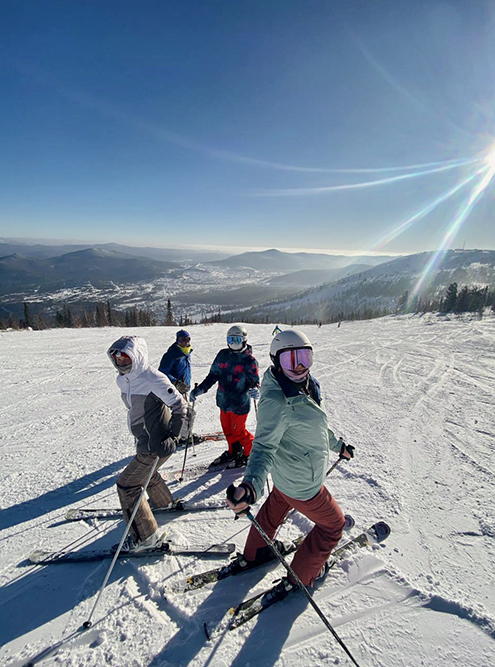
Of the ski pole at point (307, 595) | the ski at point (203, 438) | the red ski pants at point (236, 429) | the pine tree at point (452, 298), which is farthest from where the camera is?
the pine tree at point (452, 298)

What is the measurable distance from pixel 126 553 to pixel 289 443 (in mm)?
2443

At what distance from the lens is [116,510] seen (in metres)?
3.92

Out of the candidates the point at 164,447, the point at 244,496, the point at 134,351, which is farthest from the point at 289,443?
the point at 134,351

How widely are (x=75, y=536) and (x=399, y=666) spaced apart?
3619 mm

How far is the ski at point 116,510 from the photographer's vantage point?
3.82 metres

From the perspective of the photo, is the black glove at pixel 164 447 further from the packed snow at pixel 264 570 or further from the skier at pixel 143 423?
the packed snow at pixel 264 570

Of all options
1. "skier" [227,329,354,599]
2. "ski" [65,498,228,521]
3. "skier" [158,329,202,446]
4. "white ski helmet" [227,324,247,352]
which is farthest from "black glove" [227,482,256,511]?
"skier" [158,329,202,446]

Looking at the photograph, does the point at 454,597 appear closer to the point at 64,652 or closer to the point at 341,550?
the point at 341,550

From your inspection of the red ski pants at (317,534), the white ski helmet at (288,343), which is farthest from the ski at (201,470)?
the white ski helmet at (288,343)

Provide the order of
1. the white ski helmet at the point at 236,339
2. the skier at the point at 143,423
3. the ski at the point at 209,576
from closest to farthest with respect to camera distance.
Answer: the ski at the point at 209,576, the skier at the point at 143,423, the white ski helmet at the point at 236,339

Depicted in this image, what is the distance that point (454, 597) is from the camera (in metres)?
2.76

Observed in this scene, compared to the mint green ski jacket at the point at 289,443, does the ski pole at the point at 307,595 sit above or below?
below

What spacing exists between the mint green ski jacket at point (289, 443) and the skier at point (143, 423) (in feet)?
3.99

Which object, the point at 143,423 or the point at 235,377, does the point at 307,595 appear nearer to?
the point at 143,423
